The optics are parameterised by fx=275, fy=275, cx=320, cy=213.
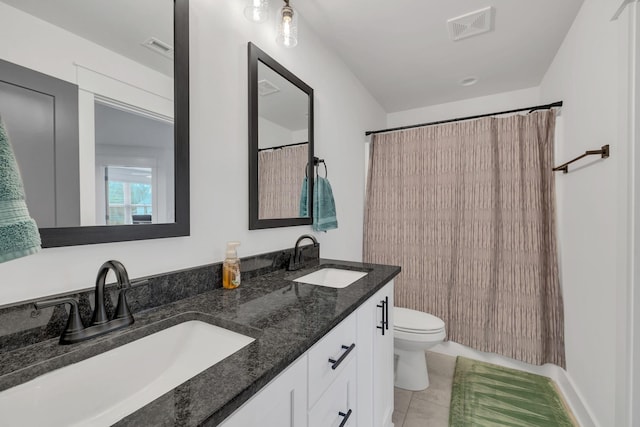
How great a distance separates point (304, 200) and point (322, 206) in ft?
0.47

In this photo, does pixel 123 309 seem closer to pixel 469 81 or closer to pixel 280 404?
pixel 280 404

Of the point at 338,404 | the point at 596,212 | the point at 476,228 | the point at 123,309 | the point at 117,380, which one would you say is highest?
the point at 596,212

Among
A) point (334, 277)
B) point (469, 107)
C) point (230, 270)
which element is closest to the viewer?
point (230, 270)

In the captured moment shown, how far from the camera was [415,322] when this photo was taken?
188 cm

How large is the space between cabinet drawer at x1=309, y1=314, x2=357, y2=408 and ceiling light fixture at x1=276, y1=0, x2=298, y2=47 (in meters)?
1.28

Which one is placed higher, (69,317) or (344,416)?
(69,317)

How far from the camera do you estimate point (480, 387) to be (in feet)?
6.19

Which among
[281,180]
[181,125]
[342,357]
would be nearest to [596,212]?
[342,357]

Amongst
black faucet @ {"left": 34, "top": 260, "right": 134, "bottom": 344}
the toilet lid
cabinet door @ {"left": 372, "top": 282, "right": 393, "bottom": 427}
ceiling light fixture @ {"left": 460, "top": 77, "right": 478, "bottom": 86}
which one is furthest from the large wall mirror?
ceiling light fixture @ {"left": 460, "top": 77, "right": 478, "bottom": 86}

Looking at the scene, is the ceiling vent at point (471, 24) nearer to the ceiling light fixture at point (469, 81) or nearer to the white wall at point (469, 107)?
the ceiling light fixture at point (469, 81)

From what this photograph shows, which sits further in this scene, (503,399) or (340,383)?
(503,399)

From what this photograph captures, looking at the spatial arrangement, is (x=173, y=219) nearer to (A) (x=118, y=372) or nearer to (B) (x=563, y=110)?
(A) (x=118, y=372)

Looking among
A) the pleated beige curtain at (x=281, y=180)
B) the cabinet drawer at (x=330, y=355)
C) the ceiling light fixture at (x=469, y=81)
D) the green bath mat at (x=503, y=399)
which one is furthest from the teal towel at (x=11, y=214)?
the ceiling light fixture at (x=469, y=81)

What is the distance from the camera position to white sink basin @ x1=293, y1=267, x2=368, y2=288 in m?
1.46
